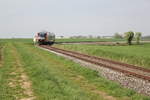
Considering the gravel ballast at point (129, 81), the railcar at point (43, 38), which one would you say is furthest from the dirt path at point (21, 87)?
the railcar at point (43, 38)

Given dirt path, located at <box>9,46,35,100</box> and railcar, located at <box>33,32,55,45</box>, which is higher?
railcar, located at <box>33,32,55,45</box>

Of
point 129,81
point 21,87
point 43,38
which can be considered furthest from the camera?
point 43,38

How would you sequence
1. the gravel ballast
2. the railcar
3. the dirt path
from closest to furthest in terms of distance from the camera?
the dirt path → the gravel ballast → the railcar

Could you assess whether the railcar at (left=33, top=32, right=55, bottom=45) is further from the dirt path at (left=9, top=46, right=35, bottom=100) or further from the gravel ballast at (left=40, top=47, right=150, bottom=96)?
the dirt path at (left=9, top=46, right=35, bottom=100)

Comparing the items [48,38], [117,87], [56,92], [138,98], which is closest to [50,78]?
[56,92]

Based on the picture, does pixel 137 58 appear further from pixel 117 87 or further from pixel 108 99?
pixel 108 99

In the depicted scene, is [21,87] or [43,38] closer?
[21,87]

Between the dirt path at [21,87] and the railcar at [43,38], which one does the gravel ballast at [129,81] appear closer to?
the dirt path at [21,87]

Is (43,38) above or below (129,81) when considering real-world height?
above

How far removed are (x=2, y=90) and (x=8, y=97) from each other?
3.87 feet

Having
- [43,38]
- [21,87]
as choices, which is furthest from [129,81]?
[43,38]

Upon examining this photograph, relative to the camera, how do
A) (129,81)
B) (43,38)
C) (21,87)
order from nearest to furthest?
(21,87)
(129,81)
(43,38)

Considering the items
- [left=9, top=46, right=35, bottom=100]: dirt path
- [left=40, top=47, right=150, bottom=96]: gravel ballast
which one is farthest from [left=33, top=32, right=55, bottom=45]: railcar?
[left=9, top=46, right=35, bottom=100]: dirt path

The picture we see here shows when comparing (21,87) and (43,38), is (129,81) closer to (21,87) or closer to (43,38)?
(21,87)
